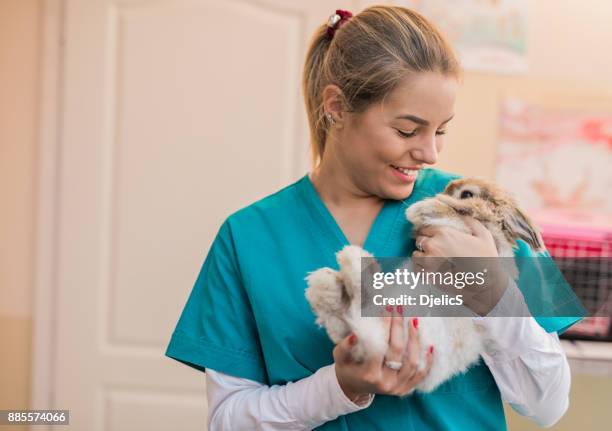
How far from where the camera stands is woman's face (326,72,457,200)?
962mm

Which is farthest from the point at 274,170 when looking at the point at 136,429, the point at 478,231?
the point at 478,231

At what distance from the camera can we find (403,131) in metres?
0.97

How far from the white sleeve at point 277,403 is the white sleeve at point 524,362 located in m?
0.19

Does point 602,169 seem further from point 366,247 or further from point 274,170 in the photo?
point 366,247

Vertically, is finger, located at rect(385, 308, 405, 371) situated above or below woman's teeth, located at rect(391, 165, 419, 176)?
below

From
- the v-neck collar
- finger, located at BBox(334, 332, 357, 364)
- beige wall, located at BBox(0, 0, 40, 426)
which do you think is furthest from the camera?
beige wall, located at BBox(0, 0, 40, 426)

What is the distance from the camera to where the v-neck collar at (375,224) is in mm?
1054

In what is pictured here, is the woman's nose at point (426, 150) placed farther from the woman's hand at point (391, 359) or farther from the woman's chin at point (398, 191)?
the woman's hand at point (391, 359)

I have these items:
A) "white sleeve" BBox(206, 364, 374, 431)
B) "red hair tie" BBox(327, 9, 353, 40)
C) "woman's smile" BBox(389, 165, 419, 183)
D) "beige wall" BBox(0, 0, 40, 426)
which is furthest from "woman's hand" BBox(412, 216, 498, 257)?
"beige wall" BBox(0, 0, 40, 426)

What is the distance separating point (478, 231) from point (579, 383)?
1546 millimetres

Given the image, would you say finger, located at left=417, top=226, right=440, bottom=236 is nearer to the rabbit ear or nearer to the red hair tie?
the rabbit ear

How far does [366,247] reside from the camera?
1.05m

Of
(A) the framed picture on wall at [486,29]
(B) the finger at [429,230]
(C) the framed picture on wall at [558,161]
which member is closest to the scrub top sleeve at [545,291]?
(B) the finger at [429,230]

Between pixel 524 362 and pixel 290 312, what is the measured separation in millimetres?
350
